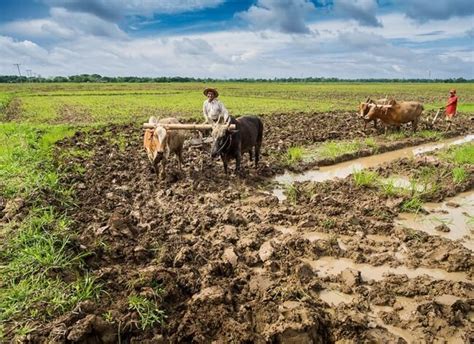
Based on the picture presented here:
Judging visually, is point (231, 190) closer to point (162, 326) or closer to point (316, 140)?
point (162, 326)

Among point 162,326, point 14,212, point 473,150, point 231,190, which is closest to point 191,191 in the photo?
point 231,190

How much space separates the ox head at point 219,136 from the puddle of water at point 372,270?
3609mm

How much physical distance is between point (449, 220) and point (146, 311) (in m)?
5.28

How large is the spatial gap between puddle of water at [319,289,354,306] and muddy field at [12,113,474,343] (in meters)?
0.02

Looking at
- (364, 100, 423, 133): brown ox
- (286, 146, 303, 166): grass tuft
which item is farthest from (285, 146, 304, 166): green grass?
(364, 100, 423, 133): brown ox

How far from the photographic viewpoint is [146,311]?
3.56 m

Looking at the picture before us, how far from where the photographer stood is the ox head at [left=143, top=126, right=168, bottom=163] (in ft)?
25.8

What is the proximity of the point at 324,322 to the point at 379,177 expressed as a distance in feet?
20.4

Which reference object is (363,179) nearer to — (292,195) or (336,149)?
(292,195)

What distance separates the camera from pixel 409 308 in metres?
4.04

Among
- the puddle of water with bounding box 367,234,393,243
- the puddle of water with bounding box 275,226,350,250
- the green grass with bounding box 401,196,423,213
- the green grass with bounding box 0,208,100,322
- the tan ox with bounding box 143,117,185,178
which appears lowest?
the puddle of water with bounding box 367,234,393,243

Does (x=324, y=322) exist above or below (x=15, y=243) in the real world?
below

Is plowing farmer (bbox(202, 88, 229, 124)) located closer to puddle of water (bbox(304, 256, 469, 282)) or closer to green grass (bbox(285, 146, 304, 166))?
green grass (bbox(285, 146, 304, 166))

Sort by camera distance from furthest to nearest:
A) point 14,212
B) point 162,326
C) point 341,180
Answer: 1. point 341,180
2. point 14,212
3. point 162,326
